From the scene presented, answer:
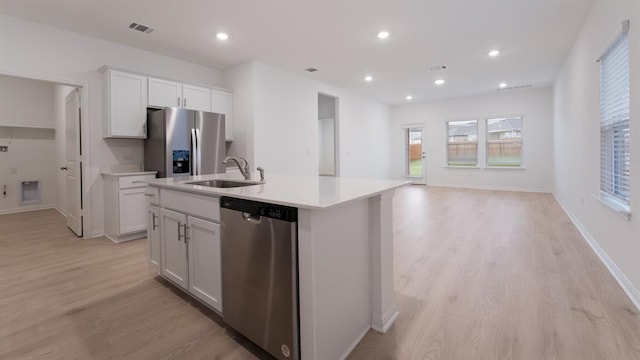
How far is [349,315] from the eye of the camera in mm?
1599

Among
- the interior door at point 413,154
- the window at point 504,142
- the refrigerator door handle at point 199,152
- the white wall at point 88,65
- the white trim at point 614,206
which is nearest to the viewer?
the white trim at point 614,206

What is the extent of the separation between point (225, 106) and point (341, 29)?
2441 mm

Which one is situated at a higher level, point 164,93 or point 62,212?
point 164,93

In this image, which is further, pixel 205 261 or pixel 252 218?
pixel 205 261

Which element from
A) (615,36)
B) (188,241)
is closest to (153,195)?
(188,241)

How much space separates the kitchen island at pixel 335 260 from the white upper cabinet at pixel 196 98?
294 centimetres

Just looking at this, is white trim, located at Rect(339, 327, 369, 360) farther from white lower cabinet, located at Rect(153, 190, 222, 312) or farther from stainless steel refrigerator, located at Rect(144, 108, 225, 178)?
stainless steel refrigerator, located at Rect(144, 108, 225, 178)

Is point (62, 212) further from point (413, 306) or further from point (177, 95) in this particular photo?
point (413, 306)

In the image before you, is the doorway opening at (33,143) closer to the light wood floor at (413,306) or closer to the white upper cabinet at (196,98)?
the white upper cabinet at (196,98)

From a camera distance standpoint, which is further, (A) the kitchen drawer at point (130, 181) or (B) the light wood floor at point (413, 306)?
(A) the kitchen drawer at point (130, 181)

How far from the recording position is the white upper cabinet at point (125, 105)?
12.6ft

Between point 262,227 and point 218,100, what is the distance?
4173 millimetres

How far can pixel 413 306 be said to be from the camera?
2061 mm

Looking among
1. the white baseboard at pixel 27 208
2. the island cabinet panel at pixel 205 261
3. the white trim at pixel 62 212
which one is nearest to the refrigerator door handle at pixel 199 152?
the island cabinet panel at pixel 205 261
